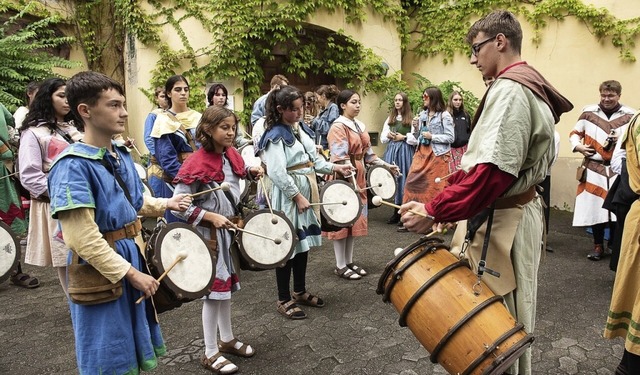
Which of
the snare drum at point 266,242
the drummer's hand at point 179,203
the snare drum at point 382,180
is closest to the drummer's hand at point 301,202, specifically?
the snare drum at point 266,242

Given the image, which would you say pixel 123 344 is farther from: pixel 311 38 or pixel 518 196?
pixel 311 38

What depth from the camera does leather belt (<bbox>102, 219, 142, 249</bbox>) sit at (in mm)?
2047

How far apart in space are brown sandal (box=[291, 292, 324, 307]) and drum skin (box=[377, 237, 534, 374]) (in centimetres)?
213

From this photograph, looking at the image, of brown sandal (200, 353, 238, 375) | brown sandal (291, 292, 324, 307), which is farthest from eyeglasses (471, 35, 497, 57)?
brown sandal (291, 292, 324, 307)

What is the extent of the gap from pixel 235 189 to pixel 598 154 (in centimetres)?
444

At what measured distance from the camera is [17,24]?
7777 millimetres

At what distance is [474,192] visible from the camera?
1.92 m

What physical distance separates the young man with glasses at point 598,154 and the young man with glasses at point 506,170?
149 inches

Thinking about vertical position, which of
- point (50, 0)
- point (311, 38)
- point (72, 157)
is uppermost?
point (50, 0)

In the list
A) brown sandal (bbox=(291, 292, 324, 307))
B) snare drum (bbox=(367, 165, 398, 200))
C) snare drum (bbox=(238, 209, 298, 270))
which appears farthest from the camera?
snare drum (bbox=(367, 165, 398, 200))

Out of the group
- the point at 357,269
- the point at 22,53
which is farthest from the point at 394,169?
the point at 22,53

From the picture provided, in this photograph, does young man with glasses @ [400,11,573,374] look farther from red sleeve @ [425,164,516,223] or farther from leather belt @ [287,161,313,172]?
leather belt @ [287,161,313,172]

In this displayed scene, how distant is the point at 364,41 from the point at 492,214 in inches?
324

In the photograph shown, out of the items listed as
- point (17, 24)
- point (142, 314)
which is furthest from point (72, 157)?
point (17, 24)
